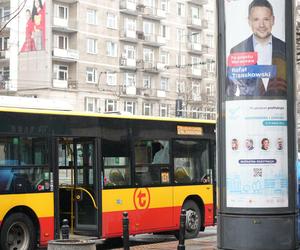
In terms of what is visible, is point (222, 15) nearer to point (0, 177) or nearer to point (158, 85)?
point (0, 177)

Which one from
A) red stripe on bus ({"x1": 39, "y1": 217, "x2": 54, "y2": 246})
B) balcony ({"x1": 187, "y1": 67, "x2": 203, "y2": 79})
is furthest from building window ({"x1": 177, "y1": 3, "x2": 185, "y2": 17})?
red stripe on bus ({"x1": 39, "y1": 217, "x2": 54, "y2": 246})

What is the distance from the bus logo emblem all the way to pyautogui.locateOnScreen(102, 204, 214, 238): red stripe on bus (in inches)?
4.7

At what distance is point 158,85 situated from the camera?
6669 centimetres

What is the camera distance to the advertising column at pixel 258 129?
847cm

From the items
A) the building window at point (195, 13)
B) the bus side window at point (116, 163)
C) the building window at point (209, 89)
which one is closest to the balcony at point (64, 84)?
the building window at point (209, 89)

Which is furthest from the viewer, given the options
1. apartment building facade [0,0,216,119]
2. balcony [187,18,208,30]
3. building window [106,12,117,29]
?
balcony [187,18,208,30]

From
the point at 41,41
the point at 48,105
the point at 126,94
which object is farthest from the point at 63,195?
the point at 126,94

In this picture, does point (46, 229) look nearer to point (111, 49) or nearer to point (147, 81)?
point (111, 49)

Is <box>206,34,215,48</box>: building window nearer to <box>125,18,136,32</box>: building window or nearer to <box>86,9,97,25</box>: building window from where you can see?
<box>125,18,136,32</box>: building window

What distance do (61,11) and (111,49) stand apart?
22.1 ft

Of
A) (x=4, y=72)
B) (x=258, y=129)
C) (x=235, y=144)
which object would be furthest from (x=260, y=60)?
(x=4, y=72)

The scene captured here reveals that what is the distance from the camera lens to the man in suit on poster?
335 inches

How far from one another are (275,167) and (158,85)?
5839 cm

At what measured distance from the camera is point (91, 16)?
58031 millimetres
